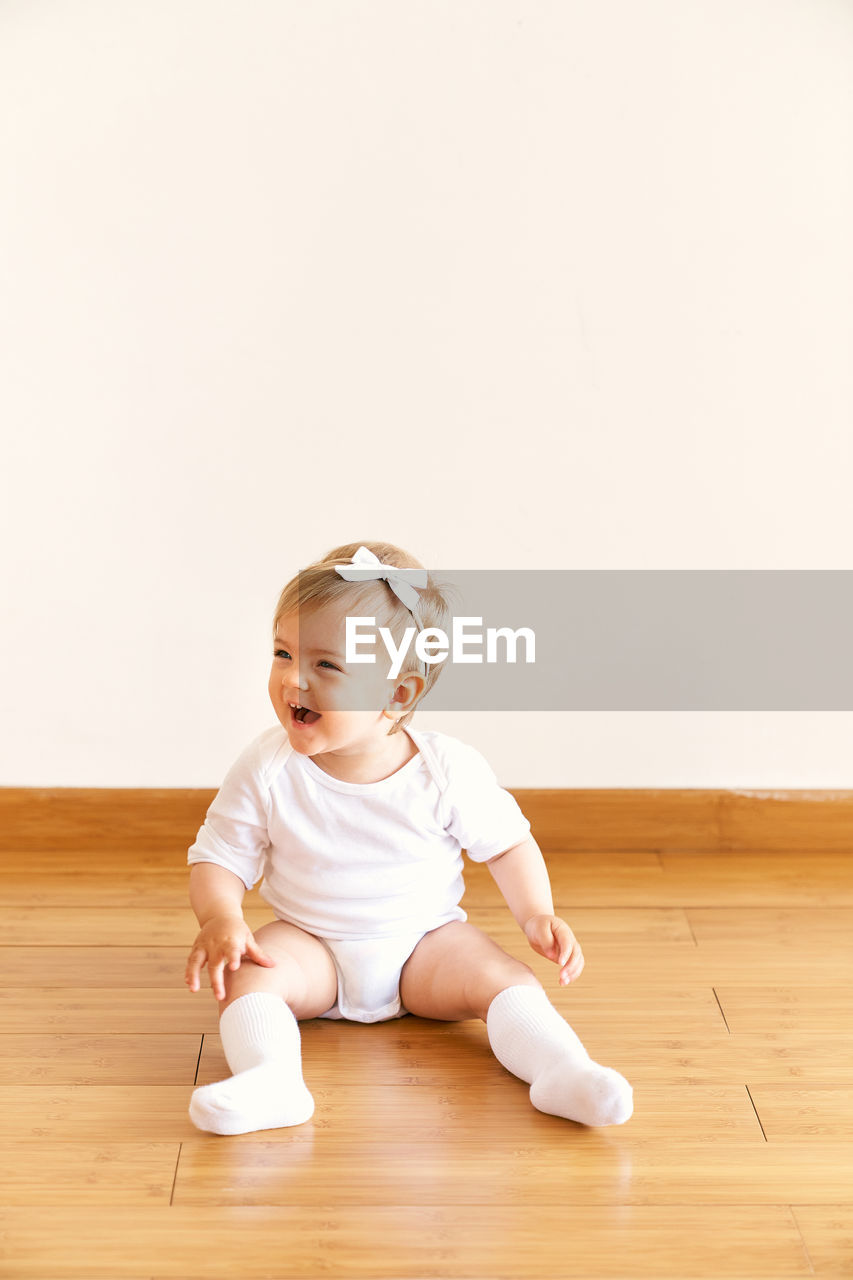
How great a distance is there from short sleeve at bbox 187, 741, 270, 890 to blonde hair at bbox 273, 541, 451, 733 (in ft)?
0.44

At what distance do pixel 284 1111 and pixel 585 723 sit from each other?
28.6 inches

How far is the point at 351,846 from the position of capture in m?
1.18

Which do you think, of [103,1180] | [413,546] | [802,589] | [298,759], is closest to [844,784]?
[802,589]

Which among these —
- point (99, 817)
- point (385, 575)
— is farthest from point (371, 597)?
point (99, 817)

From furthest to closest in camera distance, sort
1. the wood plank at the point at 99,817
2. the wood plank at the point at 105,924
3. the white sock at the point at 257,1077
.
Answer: the wood plank at the point at 99,817, the wood plank at the point at 105,924, the white sock at the point at 257,1077

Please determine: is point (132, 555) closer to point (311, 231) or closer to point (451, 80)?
point (311, 231)

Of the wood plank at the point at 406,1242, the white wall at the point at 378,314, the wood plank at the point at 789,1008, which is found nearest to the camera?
the wood plank at the point at 406,1242

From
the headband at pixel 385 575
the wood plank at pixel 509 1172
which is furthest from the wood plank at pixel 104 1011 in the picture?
the headband at pixel 385 575

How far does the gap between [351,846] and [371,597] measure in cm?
23

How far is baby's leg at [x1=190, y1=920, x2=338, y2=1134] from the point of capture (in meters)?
0.98

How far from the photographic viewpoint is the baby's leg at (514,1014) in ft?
3.27

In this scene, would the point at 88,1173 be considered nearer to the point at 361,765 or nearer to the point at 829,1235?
the point at 361,765

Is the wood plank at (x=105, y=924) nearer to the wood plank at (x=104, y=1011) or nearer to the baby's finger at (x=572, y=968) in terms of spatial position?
the wood plank at (x=104, y=1011)

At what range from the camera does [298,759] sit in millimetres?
1191
